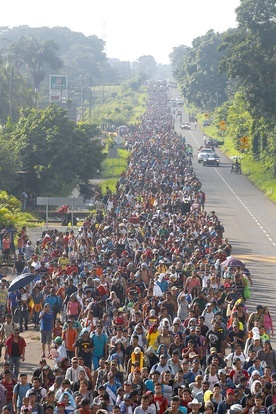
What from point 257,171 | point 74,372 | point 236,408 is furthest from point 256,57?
point 236,408

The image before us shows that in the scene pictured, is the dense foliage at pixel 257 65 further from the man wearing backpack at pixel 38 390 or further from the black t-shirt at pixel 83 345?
the man wearing backpack at pixel 38 390

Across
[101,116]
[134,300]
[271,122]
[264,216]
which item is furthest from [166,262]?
[101,116]

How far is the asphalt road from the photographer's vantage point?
104 feet

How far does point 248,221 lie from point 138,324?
2741 cm

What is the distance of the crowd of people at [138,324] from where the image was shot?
1525 cm

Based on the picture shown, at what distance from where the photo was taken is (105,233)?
33.8m

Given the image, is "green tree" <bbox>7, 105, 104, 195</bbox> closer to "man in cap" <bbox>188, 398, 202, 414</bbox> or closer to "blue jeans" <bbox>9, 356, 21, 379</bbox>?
"blue jeans" <bbox>9, 356, 21, 379</bbox>

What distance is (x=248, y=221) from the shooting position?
46250 millimetres

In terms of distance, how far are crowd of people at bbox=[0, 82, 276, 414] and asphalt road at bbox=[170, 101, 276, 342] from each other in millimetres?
1495

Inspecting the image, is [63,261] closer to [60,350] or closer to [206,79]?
[60,350]

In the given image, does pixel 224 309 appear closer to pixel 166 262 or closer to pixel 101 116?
pixel 166 262

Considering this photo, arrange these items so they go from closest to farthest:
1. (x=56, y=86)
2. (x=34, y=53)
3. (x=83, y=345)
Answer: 1. (x=83, y=345)
2. (x=56, y=86)
3. (x=34, y=53)

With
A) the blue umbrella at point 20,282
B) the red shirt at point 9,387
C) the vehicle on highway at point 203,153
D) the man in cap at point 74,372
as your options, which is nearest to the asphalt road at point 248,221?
the vehicle on highway at point 203,153

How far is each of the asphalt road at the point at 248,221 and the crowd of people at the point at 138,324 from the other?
150 centimetres
